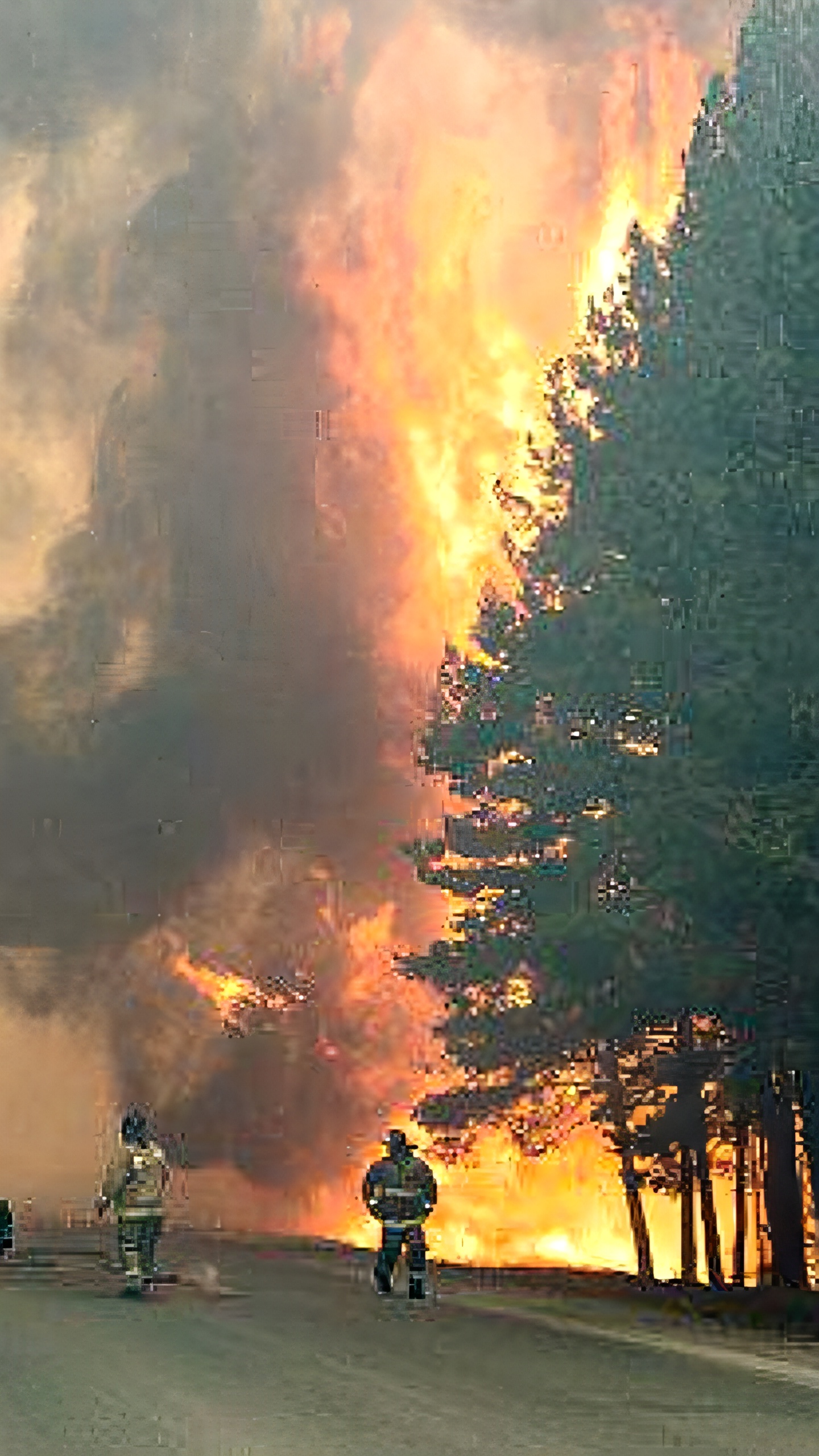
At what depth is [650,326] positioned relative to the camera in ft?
79.7

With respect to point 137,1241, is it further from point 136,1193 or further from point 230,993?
point 230,993

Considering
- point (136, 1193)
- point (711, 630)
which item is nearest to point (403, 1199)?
point (136, 1193)

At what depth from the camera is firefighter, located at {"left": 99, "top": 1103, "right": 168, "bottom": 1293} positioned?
21.8 m

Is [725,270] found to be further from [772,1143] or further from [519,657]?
[772,1143]

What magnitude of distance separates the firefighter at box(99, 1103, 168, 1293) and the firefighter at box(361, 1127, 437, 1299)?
2.14 m

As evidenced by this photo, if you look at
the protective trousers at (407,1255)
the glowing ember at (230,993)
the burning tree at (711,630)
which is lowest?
the protective trousers at (407,1255)

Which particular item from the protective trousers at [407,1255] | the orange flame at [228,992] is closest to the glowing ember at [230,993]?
the orange flame at [228,992]

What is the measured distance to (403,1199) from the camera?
21812 millimetres

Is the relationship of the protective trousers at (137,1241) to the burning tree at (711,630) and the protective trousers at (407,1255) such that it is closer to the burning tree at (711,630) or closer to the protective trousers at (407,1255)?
the protective trousers at (407,1255)

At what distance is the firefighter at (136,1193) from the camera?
21.8 m

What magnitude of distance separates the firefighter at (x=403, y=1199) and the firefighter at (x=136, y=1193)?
2.14 meters

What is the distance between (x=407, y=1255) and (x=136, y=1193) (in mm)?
2812

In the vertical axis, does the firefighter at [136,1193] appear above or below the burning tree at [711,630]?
below

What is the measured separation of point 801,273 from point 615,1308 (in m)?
10.1
